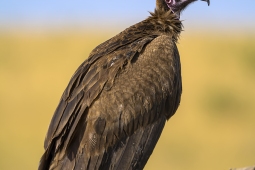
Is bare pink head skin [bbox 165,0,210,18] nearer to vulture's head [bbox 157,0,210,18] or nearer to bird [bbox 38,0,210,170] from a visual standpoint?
vulture's head [bbox 157,0,210,18]

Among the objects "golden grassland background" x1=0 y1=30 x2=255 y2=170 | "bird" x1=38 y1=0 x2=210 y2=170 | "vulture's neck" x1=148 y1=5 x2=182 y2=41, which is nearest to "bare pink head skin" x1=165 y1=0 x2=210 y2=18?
"vulture's neck" x1=148 y1=5 x2=182 y2=41

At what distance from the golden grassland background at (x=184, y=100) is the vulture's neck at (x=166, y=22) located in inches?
334

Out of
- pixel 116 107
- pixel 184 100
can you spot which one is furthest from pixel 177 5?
pixel 184 100

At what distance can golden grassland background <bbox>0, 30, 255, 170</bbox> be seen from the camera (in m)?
20.0

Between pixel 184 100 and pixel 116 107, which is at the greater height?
pixel 116 107

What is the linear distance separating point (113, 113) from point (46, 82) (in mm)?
19058

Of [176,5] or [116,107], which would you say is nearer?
[116,107]

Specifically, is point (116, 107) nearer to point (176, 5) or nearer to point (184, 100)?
point (176, 5)

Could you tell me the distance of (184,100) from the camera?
2519 cm

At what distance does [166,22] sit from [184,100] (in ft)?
50.4

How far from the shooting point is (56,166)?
26.9ft

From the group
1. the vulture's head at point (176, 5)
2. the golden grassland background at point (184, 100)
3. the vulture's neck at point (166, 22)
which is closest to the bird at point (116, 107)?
the vulture's neck at point (166, 22)

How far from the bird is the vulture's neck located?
635 millimetres

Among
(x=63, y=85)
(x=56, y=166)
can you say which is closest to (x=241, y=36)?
(x=63, y=85)
